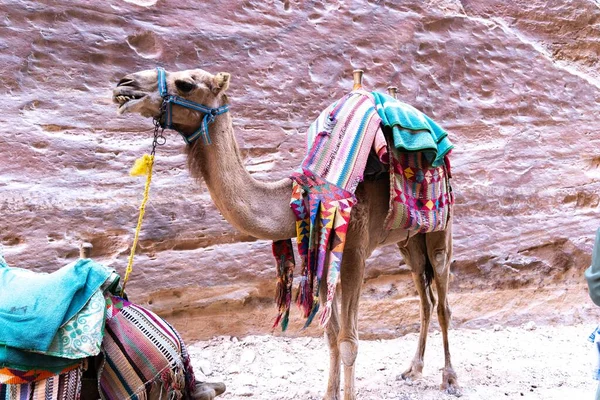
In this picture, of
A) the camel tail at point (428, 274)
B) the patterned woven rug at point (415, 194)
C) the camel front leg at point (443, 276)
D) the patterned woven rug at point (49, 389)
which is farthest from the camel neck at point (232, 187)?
the camel tail at point (428, 274)

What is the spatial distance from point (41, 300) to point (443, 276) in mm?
3008

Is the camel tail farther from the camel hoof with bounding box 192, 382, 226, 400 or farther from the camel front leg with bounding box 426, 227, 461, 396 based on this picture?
the camel hoof with bounding box 192, 382, 226, 400

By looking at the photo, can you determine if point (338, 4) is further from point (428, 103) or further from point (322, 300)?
point (322, 300)

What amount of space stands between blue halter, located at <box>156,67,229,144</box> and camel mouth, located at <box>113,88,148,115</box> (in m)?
0.12

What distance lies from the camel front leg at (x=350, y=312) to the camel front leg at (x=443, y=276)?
1031 mm

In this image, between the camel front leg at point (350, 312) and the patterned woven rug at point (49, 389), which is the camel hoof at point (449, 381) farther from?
the patterned woven rug at point (49, 389)

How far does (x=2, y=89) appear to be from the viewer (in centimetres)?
416

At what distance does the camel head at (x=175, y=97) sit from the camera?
102 inches

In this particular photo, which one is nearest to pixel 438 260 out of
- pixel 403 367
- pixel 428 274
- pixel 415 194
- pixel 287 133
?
pixel 428 274

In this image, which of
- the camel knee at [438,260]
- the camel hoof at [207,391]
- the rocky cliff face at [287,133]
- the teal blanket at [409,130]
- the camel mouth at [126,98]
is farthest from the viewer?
the rocky cliff face at [287,133]

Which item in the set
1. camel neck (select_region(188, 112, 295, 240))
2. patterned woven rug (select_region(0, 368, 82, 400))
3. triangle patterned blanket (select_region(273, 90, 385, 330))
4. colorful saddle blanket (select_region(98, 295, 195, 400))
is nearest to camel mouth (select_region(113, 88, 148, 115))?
camel neck (select_region(188, 112, 295, 240))

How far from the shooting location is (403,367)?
4602 mm

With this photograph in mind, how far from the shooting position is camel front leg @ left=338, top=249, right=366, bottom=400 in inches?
126

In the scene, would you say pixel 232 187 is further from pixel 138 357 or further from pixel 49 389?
pixel 49 389
